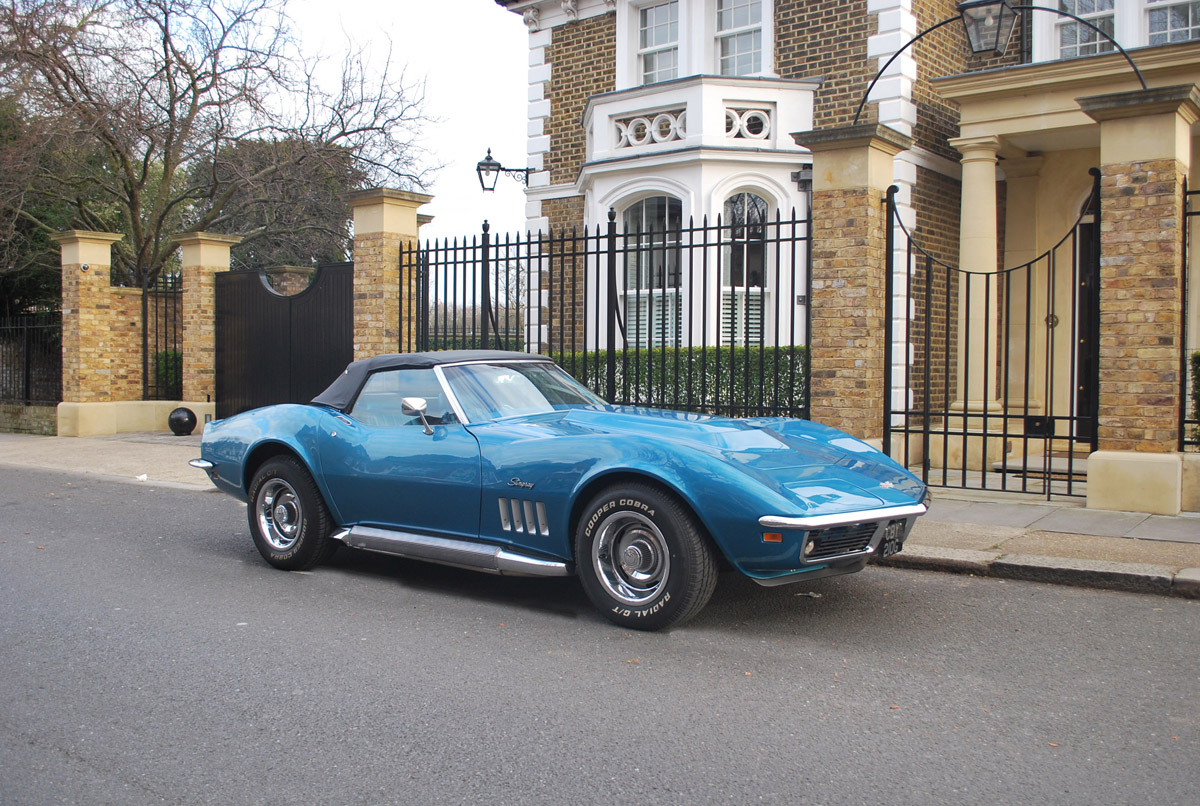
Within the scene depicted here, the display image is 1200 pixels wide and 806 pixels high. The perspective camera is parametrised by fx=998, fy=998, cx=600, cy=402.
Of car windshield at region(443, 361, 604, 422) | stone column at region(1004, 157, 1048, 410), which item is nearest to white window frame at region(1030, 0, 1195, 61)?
stone column at region(1004, 157, 1048, 410)

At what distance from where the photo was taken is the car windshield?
19.1 ft

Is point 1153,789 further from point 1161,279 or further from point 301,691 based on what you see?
Result: point 1161,279

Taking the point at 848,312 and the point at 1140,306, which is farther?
the point at 848,312

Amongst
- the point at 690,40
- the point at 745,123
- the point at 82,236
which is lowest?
the point at 82,236

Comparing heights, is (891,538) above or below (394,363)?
below

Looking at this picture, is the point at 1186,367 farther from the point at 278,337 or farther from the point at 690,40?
the point at 278,337

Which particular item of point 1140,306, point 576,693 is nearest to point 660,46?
point 1140,306

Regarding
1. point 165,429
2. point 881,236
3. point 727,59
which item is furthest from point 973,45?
point 165,429

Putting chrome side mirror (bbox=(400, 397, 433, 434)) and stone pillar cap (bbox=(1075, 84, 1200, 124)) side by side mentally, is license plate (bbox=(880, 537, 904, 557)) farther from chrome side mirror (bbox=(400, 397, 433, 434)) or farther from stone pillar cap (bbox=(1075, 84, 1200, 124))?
stone pillar cap (bbox=(1075, 84, 1200, 124))

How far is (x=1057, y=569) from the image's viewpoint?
19.7 feet

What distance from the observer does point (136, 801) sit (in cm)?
314

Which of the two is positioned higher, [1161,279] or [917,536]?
[1161,279]

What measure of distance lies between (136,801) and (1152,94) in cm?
809

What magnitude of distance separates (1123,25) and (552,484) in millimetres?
11132
